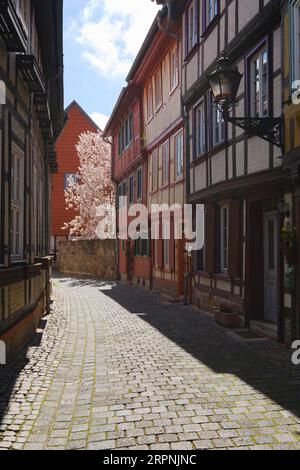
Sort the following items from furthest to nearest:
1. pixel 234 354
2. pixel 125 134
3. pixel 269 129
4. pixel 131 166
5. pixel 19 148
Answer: pixel 125 134
pixel 131 166
pixel 269 129
pixel 19 148
pixel 234 354

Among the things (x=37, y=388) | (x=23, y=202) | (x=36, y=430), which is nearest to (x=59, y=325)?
(x=23, y=202)

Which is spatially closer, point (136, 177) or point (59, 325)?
point (59, 325)

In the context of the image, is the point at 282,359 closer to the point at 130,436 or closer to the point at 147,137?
the point at 130,436

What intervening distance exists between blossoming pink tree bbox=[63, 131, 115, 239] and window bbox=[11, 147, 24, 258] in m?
24.3

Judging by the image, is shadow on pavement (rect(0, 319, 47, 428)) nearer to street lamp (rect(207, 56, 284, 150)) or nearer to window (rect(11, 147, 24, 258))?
window (rect(11, 147, 24, 258))

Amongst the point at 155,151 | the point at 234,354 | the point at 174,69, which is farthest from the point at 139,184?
the point at 234,354

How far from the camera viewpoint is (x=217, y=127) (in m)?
10.7

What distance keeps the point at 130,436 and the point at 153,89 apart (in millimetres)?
15178

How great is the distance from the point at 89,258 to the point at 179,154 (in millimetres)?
15056

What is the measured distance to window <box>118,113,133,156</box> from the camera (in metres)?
21.5

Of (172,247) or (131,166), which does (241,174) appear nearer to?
(172,247)

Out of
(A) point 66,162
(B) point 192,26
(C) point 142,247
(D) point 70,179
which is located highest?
(A) point 66,162

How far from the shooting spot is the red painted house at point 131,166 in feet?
62.8
